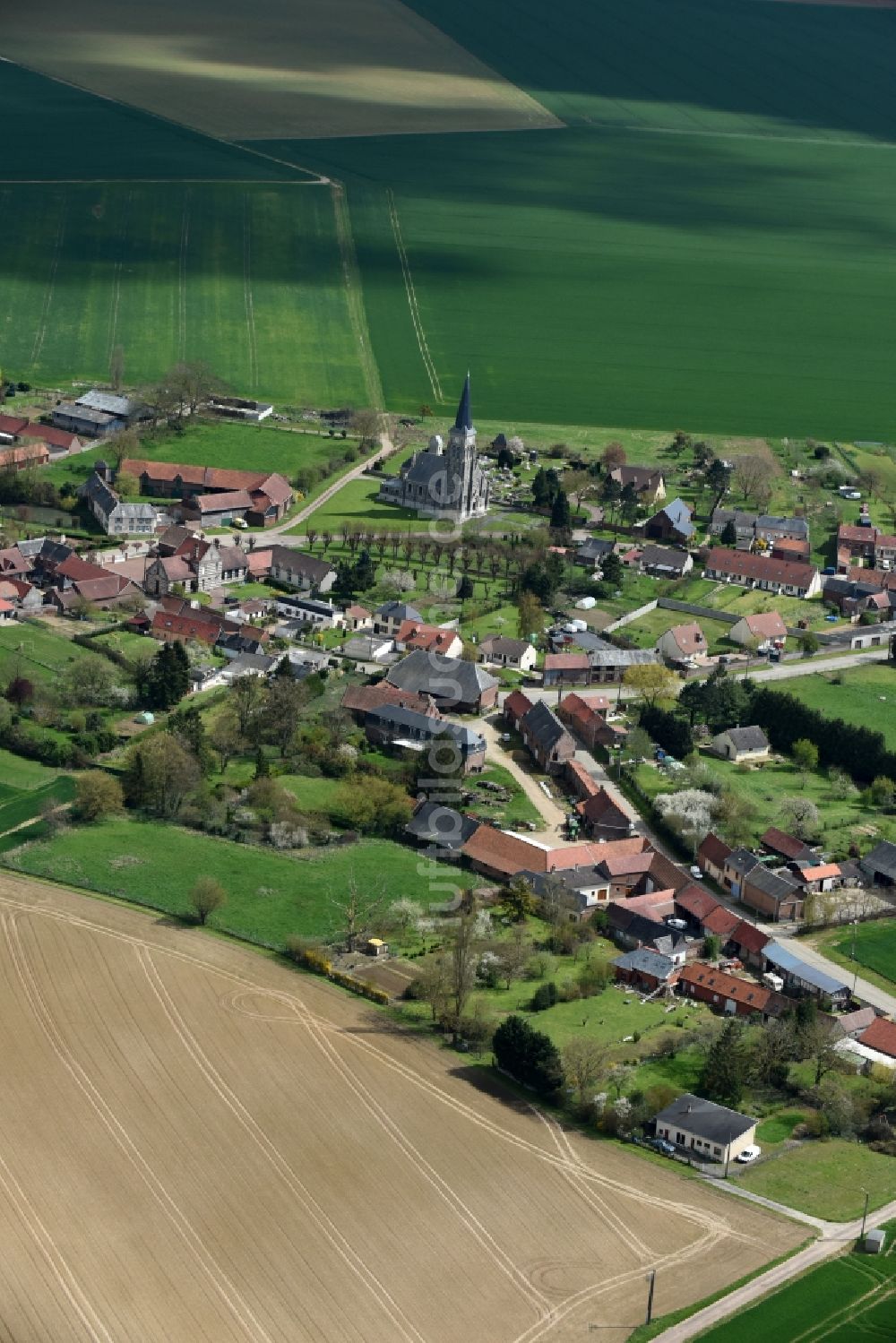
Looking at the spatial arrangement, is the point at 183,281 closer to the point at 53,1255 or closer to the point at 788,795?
the point at 788,795

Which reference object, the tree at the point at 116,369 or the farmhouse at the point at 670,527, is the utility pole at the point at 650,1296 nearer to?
the farmhouse at the point at 670,527

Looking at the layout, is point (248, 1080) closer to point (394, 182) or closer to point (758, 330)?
point (758, 330)

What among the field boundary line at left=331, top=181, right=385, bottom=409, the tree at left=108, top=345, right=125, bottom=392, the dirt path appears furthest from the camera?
the field boundary line at left=331, top=181, right=385, bottom=409

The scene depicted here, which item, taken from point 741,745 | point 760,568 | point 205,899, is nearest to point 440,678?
point 741,745

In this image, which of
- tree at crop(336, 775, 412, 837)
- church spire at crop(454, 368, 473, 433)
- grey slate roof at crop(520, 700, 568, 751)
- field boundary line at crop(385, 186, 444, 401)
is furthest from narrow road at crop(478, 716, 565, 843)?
field boundary line at crop(385, 186, 444, 401)

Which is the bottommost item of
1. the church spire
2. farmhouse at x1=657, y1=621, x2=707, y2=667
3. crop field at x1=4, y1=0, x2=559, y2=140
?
farmhouse at x1=657, y1=621, x2=707, y2=667

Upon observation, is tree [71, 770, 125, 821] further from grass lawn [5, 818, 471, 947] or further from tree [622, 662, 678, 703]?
tree [622, 662, 678, 703]
